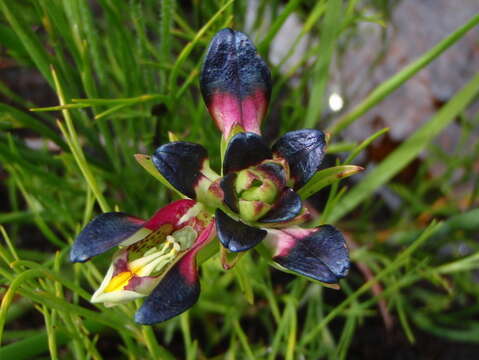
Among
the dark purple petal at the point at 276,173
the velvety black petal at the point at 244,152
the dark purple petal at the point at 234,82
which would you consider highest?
the dark purple petal at the point at 234,82

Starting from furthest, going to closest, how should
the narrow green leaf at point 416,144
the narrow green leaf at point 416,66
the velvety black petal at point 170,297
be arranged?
1. the narrow green leaf at point 416,144
2. the narrow green leaf at point 416,66
3. the velvety black petal at point 170,297

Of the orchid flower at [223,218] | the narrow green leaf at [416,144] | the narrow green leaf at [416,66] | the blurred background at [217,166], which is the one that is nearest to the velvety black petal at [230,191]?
the orchid flower at [223,218]

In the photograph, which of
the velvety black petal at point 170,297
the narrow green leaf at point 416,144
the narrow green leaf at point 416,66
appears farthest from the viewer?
the narrow green leaf at point 416,144

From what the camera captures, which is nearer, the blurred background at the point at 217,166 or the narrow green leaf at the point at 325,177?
the narrow green leaf at the point at 325,177

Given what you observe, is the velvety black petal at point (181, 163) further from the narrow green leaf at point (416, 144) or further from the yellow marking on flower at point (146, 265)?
the narrow green leaf at point (416, 144)

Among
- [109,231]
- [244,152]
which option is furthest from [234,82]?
[109,231]

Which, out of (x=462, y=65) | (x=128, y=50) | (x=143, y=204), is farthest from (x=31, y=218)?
(x=462, y=65)

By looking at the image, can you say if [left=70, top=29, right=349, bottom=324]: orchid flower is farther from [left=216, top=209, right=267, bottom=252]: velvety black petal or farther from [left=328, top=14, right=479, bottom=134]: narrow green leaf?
[left=328, top=14, right=479, bottom=134]: narrow green leaf
